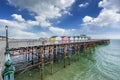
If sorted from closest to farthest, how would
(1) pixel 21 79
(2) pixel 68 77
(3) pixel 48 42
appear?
(1) pixel 21 79 < (2) pixel 68 77 < (3) pixel 48 42

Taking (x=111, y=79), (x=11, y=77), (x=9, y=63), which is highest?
(x=9, y=63)

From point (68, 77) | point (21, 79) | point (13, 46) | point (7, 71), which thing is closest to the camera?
point (7, 71)

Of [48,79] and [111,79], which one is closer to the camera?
[48,79]

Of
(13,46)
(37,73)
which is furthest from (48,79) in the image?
(13,46)

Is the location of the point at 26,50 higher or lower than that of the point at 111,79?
higher

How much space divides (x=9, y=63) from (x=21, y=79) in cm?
1456

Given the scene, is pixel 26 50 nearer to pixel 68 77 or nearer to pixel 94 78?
pixel 68 77

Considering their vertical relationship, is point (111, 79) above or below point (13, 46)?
below

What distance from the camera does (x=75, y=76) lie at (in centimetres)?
1712

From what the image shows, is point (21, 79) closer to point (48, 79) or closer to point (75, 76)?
point (48, 79)

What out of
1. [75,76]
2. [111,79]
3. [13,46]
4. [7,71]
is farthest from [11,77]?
[111,79]

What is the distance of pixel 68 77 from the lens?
1664 cm

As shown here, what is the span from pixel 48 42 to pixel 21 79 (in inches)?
269

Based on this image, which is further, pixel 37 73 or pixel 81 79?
pixel 37 73
